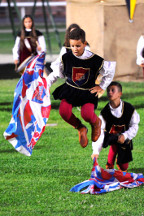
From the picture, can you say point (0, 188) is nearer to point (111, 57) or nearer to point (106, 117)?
point (106, 117)

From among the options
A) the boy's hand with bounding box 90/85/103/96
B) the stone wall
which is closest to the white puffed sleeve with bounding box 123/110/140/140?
the boy's hand with bounding box 90/85/103/96

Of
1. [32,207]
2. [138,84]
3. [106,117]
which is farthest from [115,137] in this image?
[138,84]

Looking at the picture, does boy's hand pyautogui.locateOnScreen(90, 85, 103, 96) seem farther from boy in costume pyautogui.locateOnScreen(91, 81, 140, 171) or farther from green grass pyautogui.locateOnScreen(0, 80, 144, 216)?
green grass pyautogui.locateOnScreen(0, 80, 144, 216)

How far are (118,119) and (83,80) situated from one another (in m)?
0.84

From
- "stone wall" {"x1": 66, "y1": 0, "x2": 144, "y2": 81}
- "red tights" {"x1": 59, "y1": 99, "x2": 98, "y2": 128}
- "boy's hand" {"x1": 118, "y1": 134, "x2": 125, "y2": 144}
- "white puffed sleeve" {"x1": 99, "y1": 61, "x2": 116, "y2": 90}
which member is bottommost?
"stone wall" {"x1": 66, "y1": 0, "x2": 144, "y2": 81}

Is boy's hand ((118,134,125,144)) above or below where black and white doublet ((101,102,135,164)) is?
below

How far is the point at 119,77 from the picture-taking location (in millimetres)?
18031

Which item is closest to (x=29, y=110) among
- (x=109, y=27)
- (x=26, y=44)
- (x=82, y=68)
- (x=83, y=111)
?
(x=83, y=111)

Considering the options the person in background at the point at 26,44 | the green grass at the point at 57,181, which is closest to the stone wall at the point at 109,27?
the person in background at the point at 26,44

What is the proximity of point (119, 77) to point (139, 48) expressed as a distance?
425 cm

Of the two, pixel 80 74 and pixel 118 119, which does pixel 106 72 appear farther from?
pixel 118 119

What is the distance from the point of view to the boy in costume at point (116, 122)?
736 centimetres

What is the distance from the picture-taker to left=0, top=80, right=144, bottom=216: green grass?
260 inches

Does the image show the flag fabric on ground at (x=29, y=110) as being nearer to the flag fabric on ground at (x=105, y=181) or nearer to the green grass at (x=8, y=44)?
the flag fabric on ground at (x=105, y=181)
